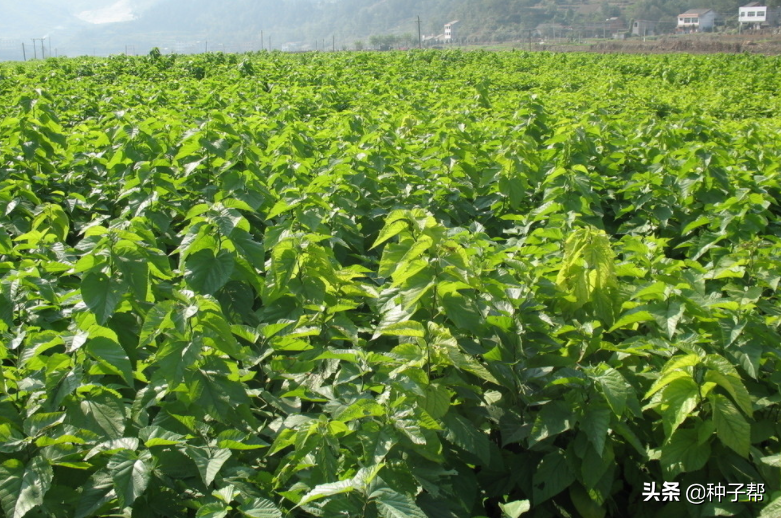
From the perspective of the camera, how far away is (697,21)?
93.8m

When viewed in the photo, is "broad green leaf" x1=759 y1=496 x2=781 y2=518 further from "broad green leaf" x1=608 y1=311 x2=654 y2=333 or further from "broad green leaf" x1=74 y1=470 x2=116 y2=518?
"broad green leaf" x1=74 y1=470 x2=116 y2=518

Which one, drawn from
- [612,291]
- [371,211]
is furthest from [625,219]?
[612,291]

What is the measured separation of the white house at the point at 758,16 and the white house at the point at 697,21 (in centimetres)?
470

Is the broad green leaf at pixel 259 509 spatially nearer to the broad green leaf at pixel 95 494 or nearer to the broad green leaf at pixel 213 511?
the broad green leaf at pixel 213 511

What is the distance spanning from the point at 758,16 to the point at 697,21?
10014 mm

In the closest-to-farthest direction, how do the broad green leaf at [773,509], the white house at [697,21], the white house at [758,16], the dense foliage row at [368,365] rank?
the dense foliage row at [368,365] → the broad green leaf at [773,509] → the white house at [758,16] → the white house at [697,21]

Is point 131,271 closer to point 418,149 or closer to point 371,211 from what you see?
point 371,211

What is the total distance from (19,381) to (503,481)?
1784mm

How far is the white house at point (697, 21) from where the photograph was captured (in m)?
91.7

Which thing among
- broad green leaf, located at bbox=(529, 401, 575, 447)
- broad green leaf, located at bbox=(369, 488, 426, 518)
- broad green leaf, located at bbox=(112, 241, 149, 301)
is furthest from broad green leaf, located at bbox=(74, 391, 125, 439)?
broad green leaf, located at bbox=(529, 401, 575, 447)

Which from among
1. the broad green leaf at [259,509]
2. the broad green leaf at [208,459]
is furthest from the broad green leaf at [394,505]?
the broad green leaf at [208,459]

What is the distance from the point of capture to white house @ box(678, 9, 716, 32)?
91.7m

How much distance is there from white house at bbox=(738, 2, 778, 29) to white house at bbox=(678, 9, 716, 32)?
4.70m

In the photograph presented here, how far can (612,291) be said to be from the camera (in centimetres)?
273
